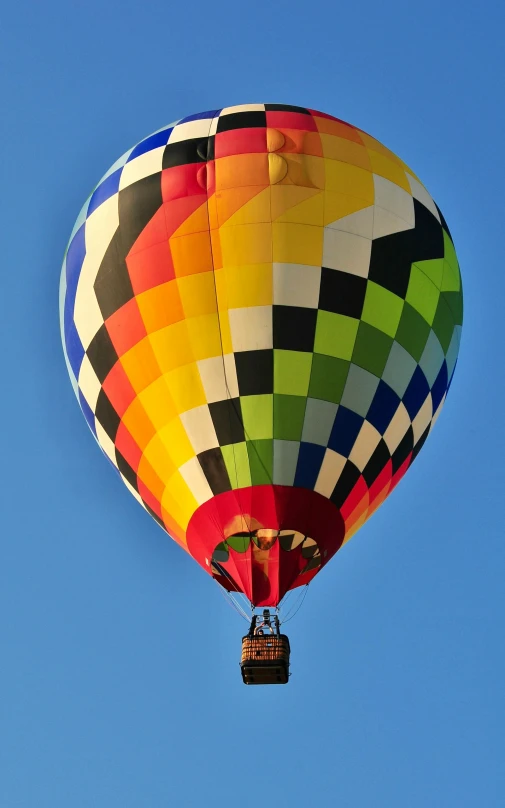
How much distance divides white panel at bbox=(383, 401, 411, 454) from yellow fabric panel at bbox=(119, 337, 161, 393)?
214 centimetres

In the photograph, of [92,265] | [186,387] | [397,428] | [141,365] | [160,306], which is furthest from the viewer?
[92,265]

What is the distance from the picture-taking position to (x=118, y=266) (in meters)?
14.1

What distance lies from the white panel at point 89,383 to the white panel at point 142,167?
167 centimetres

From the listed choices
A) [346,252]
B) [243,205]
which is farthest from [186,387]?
[346,252]

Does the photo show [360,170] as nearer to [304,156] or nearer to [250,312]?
[304,156]

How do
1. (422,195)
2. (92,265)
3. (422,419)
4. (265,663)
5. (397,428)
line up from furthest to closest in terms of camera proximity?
(422,195), (422,419), (92,265), (397,428), (265,663)

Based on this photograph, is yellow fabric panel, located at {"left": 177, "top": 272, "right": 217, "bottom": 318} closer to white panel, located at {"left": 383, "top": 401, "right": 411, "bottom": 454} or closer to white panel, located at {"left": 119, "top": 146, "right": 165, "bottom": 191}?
white panel, located at {"left": 119, "top": 146, "right": 165, "bottom": 191}

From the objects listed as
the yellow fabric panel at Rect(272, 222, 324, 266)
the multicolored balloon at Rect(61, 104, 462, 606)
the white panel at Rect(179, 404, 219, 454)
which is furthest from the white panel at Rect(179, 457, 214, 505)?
the yellow fabric panel at Rect(272, 222, 324, 266)

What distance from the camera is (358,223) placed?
14.0 metres

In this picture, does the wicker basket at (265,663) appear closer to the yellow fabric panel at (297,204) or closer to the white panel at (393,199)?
the yellow fabric panel at (297,204)

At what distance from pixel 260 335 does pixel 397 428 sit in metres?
1.64

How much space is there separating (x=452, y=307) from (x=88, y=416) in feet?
11.8

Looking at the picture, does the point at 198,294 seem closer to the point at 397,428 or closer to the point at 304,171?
the point at 304,171

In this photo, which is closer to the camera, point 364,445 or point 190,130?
point 364,445
